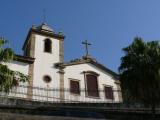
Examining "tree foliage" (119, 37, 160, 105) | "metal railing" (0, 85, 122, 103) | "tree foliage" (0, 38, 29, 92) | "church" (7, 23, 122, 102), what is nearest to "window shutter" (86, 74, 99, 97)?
"church" (7, 23, 122, 102)

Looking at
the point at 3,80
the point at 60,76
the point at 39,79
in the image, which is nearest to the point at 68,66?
the point at 60,76

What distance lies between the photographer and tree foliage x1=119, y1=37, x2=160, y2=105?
25516mm

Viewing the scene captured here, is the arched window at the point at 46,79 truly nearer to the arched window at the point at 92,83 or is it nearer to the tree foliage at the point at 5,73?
the arched window at the point at 92,83

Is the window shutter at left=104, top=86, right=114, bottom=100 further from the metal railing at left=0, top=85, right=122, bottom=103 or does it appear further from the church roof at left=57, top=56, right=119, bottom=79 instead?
the church roof at left=57, top=56, right=119, bottom=79

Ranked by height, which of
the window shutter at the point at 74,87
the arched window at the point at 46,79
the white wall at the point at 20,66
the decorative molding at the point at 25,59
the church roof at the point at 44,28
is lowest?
the window shutter at the point at 74,87

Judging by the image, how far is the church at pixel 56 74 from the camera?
3409 centimetres

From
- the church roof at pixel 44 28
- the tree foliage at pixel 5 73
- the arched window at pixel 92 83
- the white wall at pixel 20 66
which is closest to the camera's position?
the tree foliage at pixel 5 73

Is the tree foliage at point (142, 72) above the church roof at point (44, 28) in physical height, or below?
below

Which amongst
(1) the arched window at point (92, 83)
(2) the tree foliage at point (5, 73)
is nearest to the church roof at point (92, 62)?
(1) the arched window at point (92, 83)

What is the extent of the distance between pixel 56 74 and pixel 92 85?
420 cm

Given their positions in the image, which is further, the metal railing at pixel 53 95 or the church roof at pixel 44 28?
the church roof at pixel 44 28

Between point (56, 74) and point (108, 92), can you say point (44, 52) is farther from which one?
point (108, 92)

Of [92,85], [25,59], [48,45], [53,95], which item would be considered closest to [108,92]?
[92,85]

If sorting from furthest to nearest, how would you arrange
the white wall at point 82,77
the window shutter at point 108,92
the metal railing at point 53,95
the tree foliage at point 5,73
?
the window shutter at point 108,92, the white wall at point 82,77, the metal railing at point 53,95, the tree foliage at point 5,73
